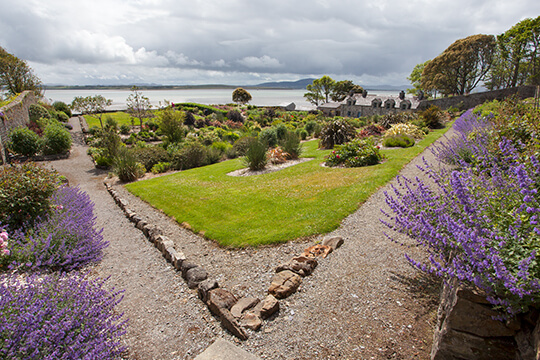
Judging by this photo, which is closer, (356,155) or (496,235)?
(496,235)

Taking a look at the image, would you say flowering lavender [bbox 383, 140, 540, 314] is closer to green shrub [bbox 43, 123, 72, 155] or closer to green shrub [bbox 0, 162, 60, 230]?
green shrub [bbox 0, 162, 60, 230]

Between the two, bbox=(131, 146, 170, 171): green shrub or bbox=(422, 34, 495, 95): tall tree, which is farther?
bbox=(422, 34, 495, 95): tall tree

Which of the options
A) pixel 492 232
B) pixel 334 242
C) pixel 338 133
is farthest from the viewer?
pixel 338 133

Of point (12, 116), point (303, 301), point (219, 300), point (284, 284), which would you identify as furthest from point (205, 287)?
point (12, 116)

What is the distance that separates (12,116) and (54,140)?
3.78m

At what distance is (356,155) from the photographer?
1266cm

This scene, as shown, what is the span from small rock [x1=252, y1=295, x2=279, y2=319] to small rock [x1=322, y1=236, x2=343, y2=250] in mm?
2024

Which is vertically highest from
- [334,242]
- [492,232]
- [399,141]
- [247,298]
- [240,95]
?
[240,95]

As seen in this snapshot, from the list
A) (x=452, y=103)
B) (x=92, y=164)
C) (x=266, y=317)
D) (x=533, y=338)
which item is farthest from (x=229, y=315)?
(x=452, y=103)

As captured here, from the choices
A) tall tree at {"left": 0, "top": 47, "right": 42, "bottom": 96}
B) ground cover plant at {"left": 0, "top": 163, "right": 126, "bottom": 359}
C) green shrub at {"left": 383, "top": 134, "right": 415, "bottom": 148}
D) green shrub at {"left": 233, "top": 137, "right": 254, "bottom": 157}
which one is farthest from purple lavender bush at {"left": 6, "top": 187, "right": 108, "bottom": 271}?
tall tree at {"left": 0, "top": 47, "right": 42, "bottom": 96}

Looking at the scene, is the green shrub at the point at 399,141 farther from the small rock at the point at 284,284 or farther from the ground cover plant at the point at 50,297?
the ground cover plant at the point at 50,297

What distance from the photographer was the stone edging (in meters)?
3.93

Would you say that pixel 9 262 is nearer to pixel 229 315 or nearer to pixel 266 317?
pixel 229 315

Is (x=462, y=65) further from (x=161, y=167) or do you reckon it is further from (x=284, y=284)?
(x=284, y=284)
